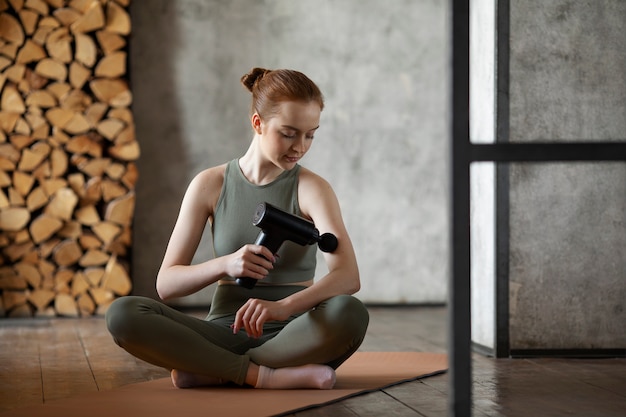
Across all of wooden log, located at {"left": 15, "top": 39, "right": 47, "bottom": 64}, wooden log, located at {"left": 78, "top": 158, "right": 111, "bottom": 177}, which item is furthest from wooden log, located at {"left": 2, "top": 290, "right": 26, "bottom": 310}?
A: wooden log, located at {"left": 15, "top": 39, "right": 47, "bottom": 64}

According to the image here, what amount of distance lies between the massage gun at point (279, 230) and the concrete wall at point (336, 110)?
2082mm

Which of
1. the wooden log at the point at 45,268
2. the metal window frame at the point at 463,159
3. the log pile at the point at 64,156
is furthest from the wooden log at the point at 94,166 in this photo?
the metal window frame at the point at 463,159

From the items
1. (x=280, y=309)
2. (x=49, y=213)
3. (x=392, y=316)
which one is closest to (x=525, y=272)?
(x=280, y=309)

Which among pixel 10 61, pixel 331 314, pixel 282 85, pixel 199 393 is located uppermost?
pixel 10 61

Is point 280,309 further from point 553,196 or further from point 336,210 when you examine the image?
point 553,196

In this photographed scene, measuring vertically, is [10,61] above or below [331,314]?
above

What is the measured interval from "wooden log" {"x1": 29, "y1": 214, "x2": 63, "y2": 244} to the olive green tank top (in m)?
1.72

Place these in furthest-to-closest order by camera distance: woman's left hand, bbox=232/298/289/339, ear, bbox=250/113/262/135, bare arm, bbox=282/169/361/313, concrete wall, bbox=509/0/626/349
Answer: concrete wall, bbox=509/0/626/349
ear, bbox=250/113/262/135
bare arm, bbox=282/169/361/313
woman's left hand, bbox=232/298/289/339

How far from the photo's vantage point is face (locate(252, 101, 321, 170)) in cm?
231

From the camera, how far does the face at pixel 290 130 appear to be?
2.31m

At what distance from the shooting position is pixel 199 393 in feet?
7.38

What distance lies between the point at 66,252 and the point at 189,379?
1.85 metres

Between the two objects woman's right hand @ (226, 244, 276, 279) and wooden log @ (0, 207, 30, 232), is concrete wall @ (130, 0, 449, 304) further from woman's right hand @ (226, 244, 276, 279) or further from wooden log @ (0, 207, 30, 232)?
woman's right hand @ (226, 244, 276, 279)

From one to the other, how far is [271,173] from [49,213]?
5.98 feet
